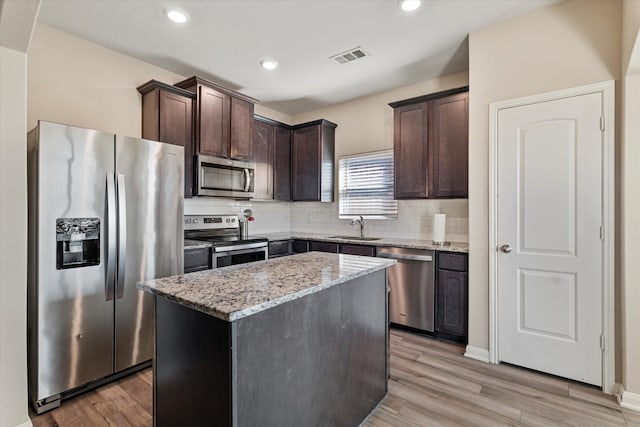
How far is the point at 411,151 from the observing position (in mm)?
3498

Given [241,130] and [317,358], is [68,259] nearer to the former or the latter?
[317,358]

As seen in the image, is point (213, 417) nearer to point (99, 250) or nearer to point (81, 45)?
point (99, 250)

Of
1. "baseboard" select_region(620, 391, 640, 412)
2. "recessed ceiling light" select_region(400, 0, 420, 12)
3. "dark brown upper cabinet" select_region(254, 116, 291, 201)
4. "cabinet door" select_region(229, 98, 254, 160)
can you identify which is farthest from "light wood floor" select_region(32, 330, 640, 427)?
"recessed ceiling light" select_region(400, 0, 420, 12)

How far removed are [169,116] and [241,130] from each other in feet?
2.82

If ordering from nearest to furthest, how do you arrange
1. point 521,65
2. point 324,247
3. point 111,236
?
point 111,236, point 521,65, point 324,247

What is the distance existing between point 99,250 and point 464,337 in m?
3.19

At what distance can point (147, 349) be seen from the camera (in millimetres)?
2537

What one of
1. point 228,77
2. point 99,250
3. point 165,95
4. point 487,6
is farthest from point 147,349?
point 487,6

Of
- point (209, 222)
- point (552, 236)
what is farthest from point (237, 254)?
point (552, 236)

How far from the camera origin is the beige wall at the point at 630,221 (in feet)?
Answer: 6.70

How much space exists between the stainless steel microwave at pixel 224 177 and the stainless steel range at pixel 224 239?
1.38 feet

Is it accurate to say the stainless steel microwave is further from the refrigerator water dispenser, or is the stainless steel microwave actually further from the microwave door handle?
the refrigerator water dispenser

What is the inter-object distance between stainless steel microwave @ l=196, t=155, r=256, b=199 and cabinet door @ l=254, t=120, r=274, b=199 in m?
0.24

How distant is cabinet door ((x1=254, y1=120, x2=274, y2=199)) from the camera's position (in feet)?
13.9
